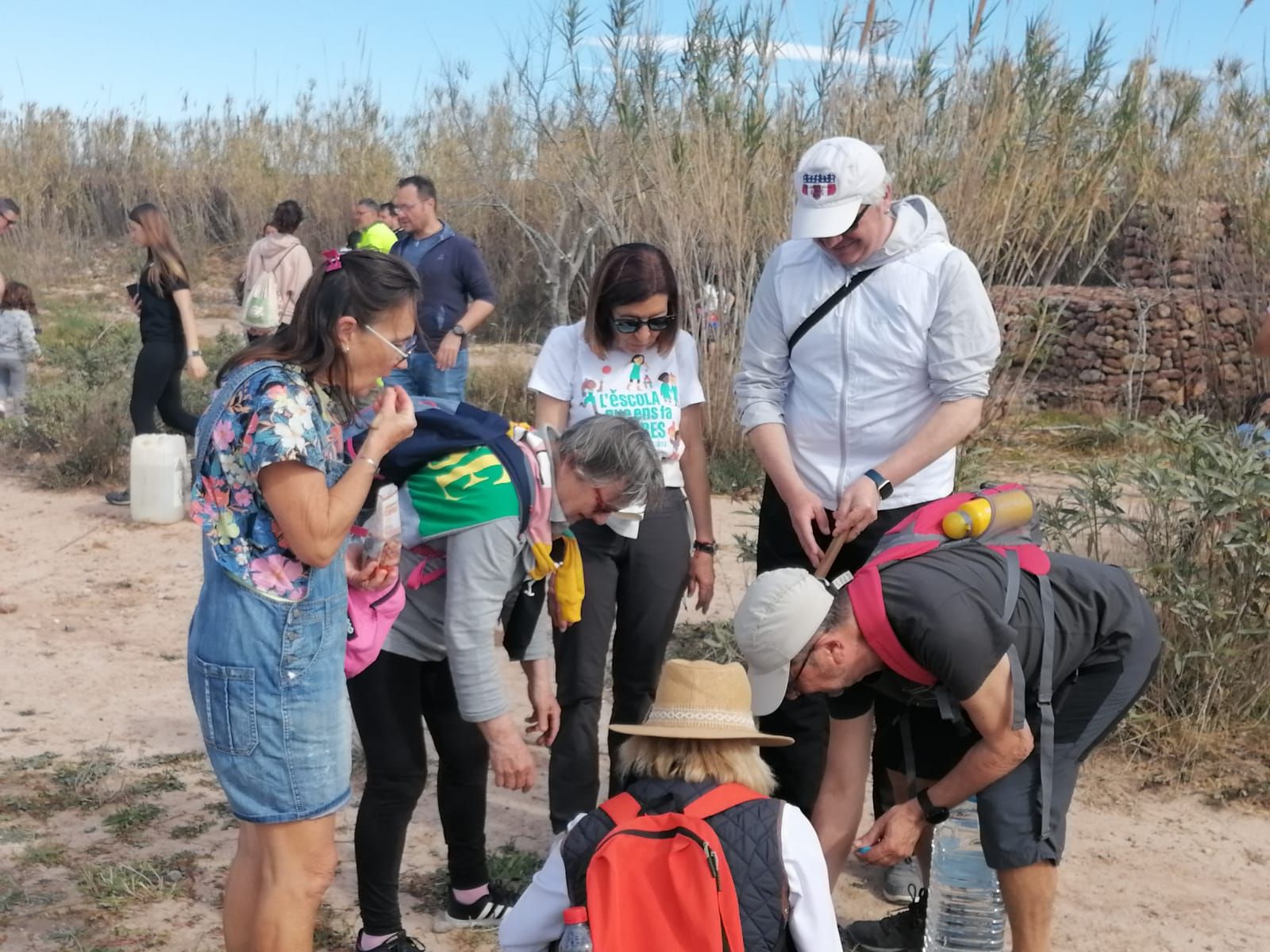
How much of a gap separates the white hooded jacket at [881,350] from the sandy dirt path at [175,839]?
122 cm

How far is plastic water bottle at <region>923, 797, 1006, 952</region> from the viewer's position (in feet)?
11.1

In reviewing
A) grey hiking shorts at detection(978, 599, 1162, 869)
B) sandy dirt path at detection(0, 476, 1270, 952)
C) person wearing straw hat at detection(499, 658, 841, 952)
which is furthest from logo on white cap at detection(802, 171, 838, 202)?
sandy dirt path at detection(0, 476, 1270, 952)

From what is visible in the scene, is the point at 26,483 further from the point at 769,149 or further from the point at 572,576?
the point at 572,576

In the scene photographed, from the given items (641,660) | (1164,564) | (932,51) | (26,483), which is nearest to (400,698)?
(641,660)

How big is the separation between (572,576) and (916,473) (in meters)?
0.91

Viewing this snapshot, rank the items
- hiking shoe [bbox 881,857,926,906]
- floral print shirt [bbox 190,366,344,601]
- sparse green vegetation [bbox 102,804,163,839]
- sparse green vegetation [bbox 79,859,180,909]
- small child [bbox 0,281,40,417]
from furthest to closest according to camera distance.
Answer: small child [bbox 0,281,40,417]
sparse green vegetation [bbox 102,804,163,839]
hiking shoe [bbox 881,857,926,906]
sparse green vegetation [bbox 79,859,180,909]
floral print shirt [bbox 190,366,344,601]

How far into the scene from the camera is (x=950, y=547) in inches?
108

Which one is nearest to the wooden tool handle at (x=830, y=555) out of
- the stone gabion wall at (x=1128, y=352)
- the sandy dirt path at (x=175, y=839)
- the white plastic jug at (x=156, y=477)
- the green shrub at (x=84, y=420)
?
the sandy dirt path at (x=175, y=839)

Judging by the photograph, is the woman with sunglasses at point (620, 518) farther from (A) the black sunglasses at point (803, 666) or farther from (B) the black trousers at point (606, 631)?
(A) the black sunglasses at point (803, 666)

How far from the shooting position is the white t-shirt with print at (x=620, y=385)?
3771 mm

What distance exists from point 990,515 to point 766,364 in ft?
3.23

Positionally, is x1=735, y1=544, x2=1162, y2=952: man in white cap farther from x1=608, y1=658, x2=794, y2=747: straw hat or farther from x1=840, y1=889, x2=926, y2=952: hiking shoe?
x1=840, y1=889, x2=926, y2=952: hiking shoe

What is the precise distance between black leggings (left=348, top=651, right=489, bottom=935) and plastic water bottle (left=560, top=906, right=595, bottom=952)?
3.40ft

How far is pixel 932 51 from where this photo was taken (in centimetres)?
650
